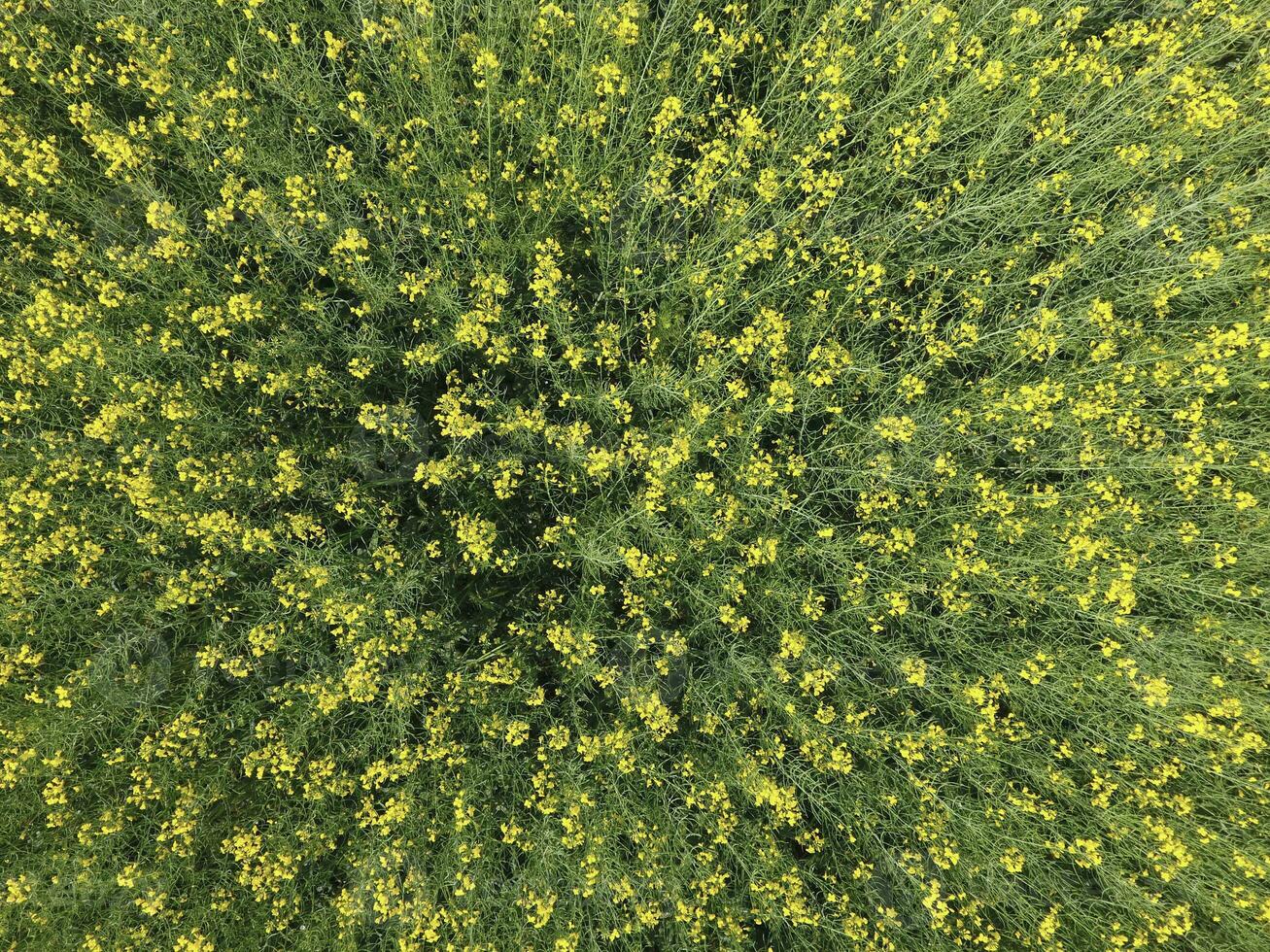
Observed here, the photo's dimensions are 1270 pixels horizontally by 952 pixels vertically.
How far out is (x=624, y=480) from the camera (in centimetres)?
485

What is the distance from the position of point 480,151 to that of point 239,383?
2.67m

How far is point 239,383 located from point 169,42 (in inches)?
103

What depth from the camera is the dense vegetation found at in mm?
4203

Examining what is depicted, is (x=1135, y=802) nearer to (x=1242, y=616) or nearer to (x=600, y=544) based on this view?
(x=1242, y=616)

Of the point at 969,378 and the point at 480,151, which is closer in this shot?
the point at 480,151

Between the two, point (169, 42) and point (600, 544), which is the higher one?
point (169, 42)

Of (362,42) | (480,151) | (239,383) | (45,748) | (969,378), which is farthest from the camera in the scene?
(969,378)

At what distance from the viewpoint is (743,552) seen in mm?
4871

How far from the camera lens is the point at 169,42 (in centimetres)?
445

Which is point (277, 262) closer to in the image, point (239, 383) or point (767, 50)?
point (239, 383)

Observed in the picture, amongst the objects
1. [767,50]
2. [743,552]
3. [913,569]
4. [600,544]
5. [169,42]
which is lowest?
[600,544]

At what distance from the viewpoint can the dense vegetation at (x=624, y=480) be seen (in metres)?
4.20

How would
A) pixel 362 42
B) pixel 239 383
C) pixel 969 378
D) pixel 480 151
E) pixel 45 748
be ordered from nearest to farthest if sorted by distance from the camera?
1. pixel 45 748
2. pixel 239 383
3. pixel 362 42
4. pixel 480 151
5. pixel 969 378

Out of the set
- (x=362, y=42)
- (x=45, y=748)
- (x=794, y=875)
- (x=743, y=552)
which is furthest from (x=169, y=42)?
(x=794, y=875)
